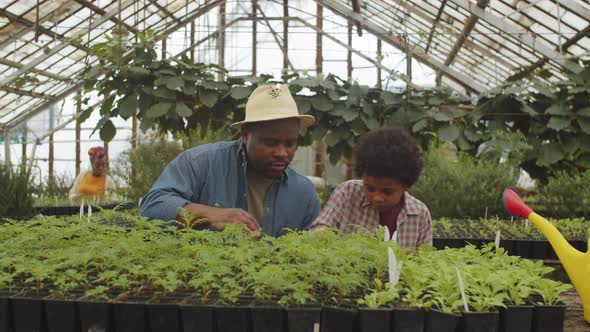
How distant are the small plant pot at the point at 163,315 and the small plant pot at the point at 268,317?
167 mm

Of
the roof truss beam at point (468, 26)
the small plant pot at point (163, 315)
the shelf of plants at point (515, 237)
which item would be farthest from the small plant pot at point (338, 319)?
the roof truss beam at point (468, 26)

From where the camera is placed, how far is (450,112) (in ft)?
18.4

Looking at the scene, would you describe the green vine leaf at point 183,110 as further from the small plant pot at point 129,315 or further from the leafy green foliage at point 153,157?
the small plant pot at point 129,315

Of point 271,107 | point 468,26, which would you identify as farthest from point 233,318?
point 468,26

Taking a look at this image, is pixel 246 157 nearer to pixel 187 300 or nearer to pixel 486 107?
pixel 187 300

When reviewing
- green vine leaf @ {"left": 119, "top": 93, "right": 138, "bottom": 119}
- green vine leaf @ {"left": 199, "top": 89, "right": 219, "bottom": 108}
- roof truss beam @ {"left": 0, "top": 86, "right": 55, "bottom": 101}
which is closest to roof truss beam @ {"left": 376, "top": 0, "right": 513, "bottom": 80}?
green vine leaf @ {"left": 199, "top": 89, "right": 219, "bottom": 108}

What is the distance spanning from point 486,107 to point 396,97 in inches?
34.1

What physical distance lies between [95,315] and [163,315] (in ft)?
0.48

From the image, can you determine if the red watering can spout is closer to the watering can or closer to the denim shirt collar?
the watering can

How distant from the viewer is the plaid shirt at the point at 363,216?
2.34 meters

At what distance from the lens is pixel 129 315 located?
4.13ft

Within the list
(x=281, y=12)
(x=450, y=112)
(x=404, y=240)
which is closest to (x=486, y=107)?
(x=450, y=112)

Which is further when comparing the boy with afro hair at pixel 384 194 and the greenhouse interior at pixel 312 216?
the boy with afro hair at pixel 384 194

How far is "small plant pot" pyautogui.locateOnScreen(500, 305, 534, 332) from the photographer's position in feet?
4.19
